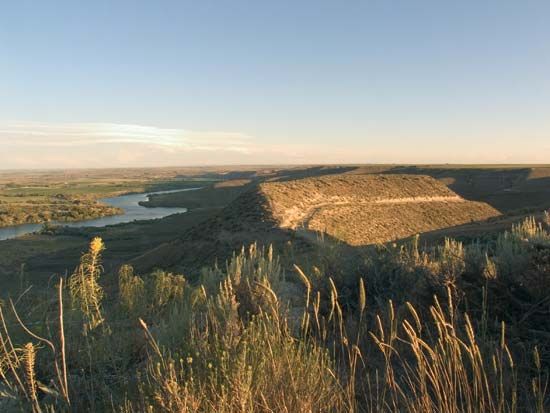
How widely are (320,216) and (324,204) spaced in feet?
16.2

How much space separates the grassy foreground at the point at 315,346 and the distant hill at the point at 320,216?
16571mm

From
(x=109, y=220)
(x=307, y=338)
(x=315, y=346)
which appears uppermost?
(x=315, y=346)

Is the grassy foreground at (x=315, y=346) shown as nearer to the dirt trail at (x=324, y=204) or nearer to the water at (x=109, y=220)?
the dirt trail at (x=324, y=204)

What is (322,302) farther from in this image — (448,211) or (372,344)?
(448,211)

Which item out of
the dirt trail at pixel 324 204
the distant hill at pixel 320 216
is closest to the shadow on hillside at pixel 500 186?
the dirt trail at pixel 324 204

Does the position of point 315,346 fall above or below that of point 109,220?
above

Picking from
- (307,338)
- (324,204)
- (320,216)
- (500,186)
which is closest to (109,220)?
(324,204)

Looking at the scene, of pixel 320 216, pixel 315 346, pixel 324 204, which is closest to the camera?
pixel 315 346

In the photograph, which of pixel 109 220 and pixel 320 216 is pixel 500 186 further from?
pixel 109 220

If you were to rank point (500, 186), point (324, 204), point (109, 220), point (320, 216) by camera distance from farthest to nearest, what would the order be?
point (500, 186) < point (109, 220) < point (324, 204) < point (320, 216)

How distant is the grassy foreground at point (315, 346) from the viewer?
8.79 feet

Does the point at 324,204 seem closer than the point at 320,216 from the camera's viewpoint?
No

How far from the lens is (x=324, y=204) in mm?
37906

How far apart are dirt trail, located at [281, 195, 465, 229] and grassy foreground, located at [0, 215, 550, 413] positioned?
23178 millimetres
